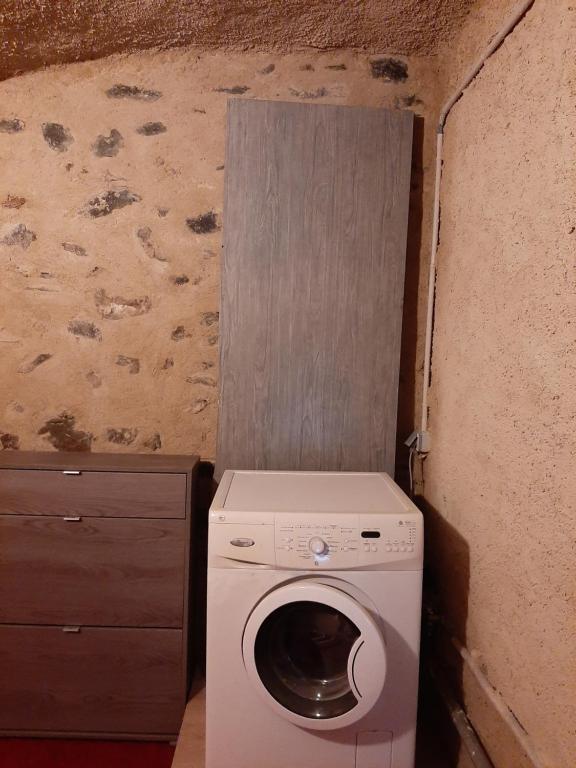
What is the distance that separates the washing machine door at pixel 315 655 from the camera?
4.96ft

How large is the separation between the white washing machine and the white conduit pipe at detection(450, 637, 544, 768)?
8.9 inches

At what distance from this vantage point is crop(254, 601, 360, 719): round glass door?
1.59 metres

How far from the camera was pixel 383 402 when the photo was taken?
7.18 ft

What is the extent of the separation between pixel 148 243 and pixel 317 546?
4.91 feet

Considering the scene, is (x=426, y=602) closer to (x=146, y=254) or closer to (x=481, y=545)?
(x=481, y=545)

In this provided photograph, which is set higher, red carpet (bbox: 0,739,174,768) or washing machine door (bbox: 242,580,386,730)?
washing machine door (bbox: 242,580,386,730)

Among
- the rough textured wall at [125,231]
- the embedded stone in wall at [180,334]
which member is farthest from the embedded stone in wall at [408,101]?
the embedded stone in wall at [180,334]

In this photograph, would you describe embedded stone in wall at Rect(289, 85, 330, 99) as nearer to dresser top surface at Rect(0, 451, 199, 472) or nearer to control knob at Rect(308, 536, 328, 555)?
dresser top surface at Rect(0, 451, 199, 472)

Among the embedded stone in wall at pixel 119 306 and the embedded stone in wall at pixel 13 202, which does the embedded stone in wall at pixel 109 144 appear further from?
the embedded stone in wall at pixel 119 306

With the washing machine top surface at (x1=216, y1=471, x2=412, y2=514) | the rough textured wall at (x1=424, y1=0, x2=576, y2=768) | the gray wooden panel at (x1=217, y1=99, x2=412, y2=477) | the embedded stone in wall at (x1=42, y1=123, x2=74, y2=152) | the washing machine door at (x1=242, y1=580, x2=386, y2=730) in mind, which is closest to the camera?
the rough textured wall at (x1=424, y1=0, x2=576, y2=768)

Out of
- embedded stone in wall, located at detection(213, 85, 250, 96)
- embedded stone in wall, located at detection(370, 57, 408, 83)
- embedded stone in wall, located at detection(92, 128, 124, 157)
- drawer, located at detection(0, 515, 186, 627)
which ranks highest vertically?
embedded stone in wall, located at detection(370, 57, 408, 83)

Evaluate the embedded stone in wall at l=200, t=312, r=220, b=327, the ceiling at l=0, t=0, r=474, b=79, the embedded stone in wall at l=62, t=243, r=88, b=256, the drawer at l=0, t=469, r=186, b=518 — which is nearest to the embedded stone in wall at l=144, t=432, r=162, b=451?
the drawer at l=0, t=469, r=186, b=518

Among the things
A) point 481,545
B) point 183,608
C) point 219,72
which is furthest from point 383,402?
point 219,72

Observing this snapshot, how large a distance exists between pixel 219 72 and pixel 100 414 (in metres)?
1.58
